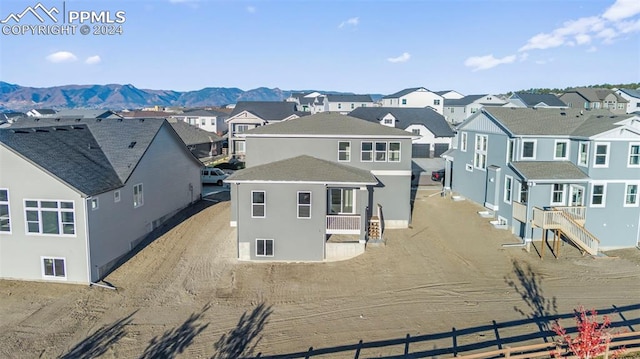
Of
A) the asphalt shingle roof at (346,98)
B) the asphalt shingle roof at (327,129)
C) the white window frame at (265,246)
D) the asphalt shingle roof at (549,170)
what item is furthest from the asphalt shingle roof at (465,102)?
the white window frame at (265,246)

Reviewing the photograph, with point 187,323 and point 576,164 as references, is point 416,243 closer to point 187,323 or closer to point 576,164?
point 576,164

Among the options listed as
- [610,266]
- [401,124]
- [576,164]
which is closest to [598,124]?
[576,164]

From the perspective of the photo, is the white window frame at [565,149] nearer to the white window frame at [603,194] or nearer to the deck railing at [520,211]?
the white window frame at [603,194]

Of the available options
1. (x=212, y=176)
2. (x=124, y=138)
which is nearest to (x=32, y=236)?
(x=124, y=138)

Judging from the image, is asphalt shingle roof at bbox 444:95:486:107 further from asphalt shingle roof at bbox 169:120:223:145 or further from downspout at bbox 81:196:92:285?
downspout at bbox 81:196:92:285

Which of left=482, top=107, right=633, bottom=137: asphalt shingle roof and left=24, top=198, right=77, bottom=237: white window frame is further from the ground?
left=482, top=107, right=633, bottom=137: asphalt shingle roof

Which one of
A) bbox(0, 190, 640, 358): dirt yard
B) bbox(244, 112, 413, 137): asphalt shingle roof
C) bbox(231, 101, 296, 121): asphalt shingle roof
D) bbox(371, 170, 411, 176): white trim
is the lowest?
bbox(0, 190, 640, 358): dirt yard

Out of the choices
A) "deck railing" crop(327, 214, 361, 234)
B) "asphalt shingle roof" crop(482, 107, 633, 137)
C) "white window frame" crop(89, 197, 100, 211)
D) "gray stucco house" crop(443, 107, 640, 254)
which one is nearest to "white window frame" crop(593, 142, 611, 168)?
"gray stucco house" crop(443, 107, 640, 254)
